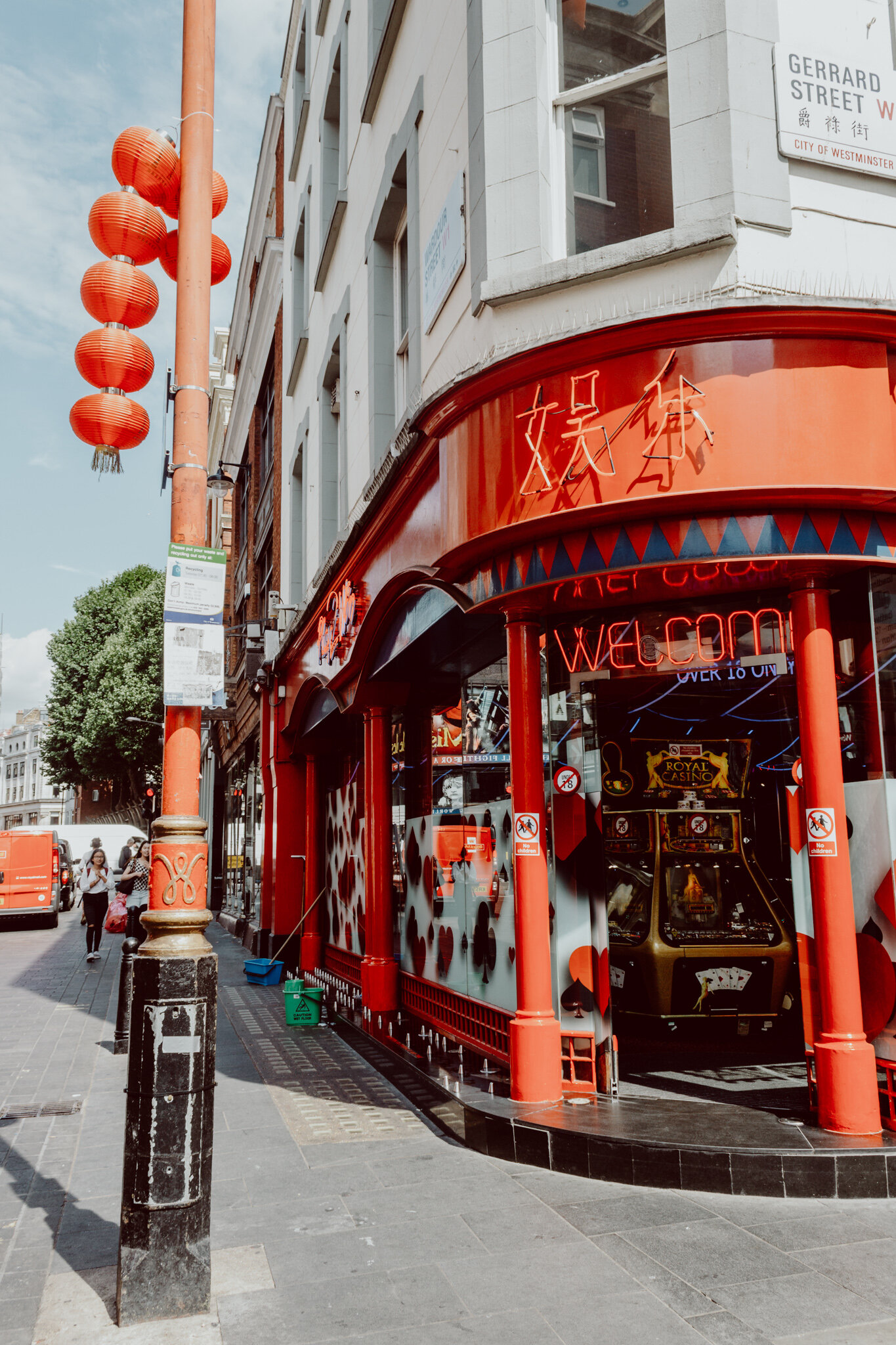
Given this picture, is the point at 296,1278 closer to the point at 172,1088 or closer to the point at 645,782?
the point at 172,1088

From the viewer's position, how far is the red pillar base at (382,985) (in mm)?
10648

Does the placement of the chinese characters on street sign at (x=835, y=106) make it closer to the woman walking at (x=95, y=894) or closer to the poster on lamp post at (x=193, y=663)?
the poster on lamp post at (x=193, y=663)

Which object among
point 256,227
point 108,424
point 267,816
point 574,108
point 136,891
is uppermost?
point 256,227

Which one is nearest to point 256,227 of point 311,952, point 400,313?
point 400,313

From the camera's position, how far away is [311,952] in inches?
582

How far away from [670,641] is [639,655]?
233 mm

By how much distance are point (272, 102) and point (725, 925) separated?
1794 cm

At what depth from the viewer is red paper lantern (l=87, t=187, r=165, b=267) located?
6.18 m

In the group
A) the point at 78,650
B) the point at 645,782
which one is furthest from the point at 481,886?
the point at 78,650

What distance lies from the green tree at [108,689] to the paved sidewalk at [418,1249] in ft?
113

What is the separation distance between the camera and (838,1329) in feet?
12.5

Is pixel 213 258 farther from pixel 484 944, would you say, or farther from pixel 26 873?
pixel 26 873

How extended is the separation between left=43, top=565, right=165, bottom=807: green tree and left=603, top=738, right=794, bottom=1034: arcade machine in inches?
1282

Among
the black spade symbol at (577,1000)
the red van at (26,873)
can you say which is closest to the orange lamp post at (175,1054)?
the black spade symbol at (577,1000)
